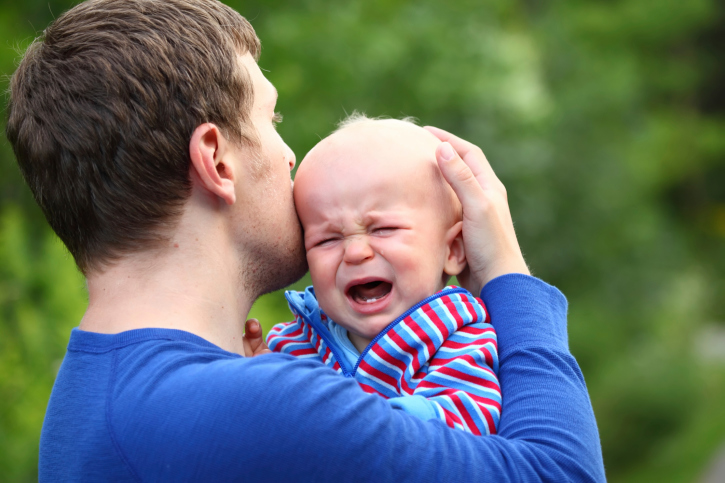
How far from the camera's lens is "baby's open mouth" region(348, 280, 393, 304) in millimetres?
2164

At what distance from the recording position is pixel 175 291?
1.78 m

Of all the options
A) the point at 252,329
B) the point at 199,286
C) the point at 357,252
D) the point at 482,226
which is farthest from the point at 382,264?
the point at 199,286

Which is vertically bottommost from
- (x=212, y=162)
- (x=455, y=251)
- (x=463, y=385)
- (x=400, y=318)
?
(x=463, y=385)

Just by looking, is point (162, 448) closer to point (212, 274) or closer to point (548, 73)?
point (212, 274)

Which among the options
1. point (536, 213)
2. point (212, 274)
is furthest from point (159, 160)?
point (536, 213)

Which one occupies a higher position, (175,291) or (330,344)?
(175,291)

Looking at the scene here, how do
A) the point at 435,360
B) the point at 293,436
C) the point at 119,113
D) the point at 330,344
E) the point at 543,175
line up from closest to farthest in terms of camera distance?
the point at 293,436 < the point at 119,113 < the point at 435,360 < the point at 330,344 < the point at 543,175

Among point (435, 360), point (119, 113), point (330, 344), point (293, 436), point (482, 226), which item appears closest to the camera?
point (293, 436)

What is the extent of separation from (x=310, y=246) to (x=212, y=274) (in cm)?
42

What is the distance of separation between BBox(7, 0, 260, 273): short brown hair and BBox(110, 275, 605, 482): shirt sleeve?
456mm

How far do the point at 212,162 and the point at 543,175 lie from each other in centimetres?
1223

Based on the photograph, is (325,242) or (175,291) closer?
(175,291)

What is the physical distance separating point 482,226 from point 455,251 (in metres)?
0.20

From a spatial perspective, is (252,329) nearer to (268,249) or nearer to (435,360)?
(268,249)
